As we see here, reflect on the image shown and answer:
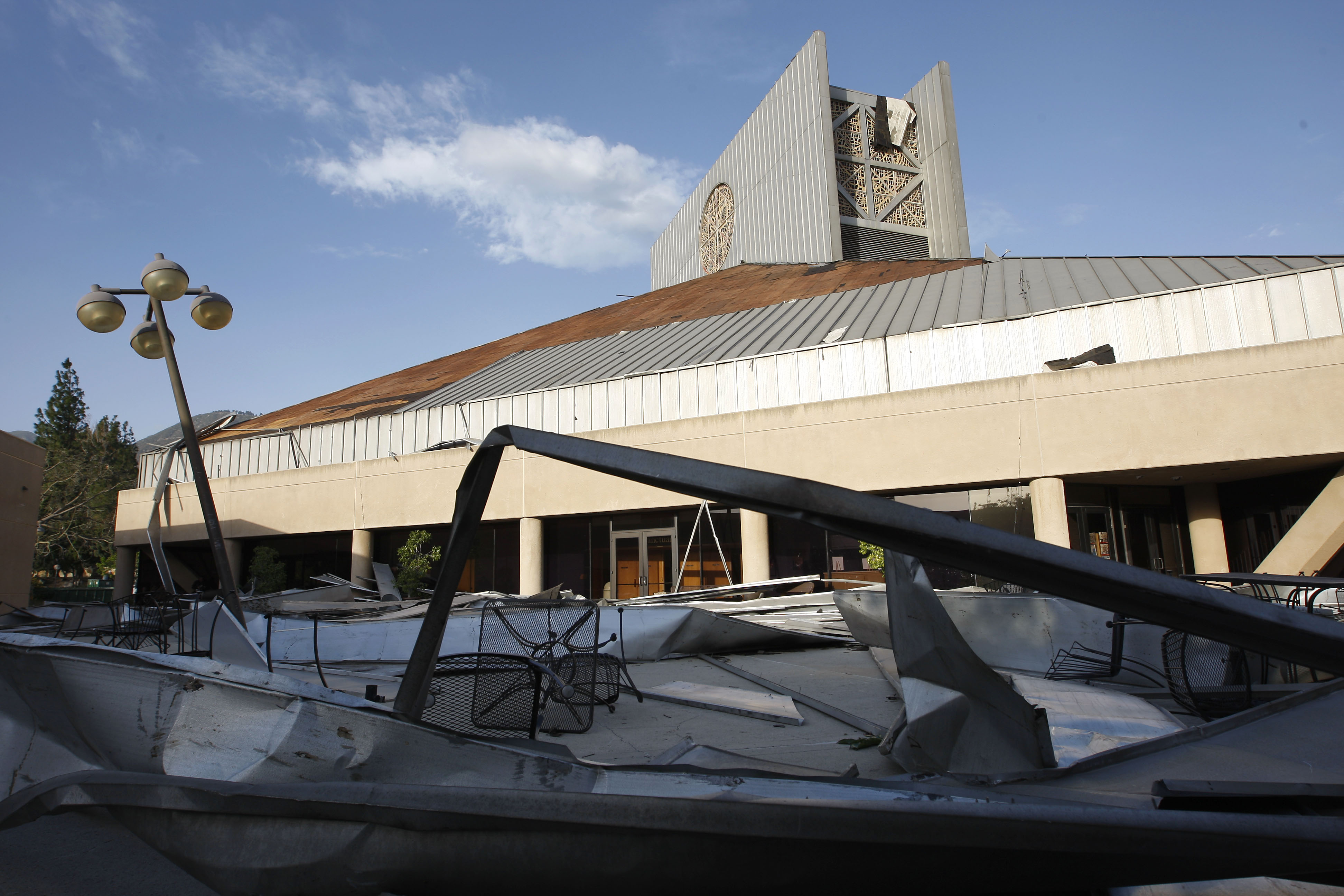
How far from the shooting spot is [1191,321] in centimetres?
1466

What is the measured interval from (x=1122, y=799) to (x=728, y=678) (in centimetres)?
582

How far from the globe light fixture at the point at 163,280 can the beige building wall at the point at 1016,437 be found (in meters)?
9.99

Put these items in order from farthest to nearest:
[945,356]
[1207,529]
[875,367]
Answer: [875,367] → [945,356] → [1207,529]

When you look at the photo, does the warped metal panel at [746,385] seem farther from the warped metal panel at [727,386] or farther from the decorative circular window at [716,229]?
the decorative circular window at [716,229]

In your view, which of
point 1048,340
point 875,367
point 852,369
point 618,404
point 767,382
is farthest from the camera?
point 618,404

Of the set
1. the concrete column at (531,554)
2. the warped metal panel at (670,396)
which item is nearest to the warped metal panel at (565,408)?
the warped metal panel at (670,396)

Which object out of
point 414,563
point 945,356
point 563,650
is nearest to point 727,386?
point 945,356

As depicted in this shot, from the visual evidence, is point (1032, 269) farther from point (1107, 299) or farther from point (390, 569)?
point (390, 569)

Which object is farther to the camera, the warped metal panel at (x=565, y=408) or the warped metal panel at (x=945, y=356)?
the warped metal panel at (x=565, y=408)

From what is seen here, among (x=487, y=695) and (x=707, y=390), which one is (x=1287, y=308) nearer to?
(x=707, y=390)

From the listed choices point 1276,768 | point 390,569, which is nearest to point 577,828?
point 1276,768

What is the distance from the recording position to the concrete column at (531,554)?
19.0 meters

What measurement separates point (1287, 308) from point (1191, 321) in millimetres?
1496

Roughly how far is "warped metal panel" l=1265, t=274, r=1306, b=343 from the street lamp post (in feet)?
58.0
